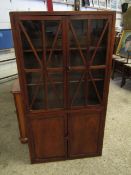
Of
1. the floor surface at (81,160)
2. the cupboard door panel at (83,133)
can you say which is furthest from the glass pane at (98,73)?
the floor surface at (81,160)

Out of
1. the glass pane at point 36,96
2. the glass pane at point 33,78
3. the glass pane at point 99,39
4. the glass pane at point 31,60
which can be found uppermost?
the glass pane at point 99,39

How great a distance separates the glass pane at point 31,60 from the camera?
1.32m

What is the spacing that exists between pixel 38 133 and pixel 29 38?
0.87 m

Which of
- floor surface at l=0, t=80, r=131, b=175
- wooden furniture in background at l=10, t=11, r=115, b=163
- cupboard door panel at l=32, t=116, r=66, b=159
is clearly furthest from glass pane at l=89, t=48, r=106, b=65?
floor surface at l=0, t=80, r=131, b=175

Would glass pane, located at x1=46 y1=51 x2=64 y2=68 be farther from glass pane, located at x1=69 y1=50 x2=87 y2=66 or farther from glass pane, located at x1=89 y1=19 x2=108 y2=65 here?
glass pane, located at x1=89 y1=19 x2=108 y2=65

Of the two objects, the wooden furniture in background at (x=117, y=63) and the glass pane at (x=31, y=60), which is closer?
the glass pane at (x=31, y=60)

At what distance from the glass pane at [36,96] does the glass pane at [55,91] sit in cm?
6

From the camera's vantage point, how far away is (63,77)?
55.1 inches

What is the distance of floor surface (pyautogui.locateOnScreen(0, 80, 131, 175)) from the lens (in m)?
1.64

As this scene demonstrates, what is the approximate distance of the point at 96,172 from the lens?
5.33 ft

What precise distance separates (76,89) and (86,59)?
28 cm

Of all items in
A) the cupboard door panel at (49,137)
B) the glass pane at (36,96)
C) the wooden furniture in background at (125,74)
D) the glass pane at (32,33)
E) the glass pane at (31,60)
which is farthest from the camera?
the wooden furniture in background at (125,74)

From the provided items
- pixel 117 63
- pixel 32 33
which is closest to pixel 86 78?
pixel 32 33

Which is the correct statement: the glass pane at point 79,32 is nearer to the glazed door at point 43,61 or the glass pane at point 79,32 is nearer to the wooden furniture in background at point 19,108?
the glazed door at point 43,61
